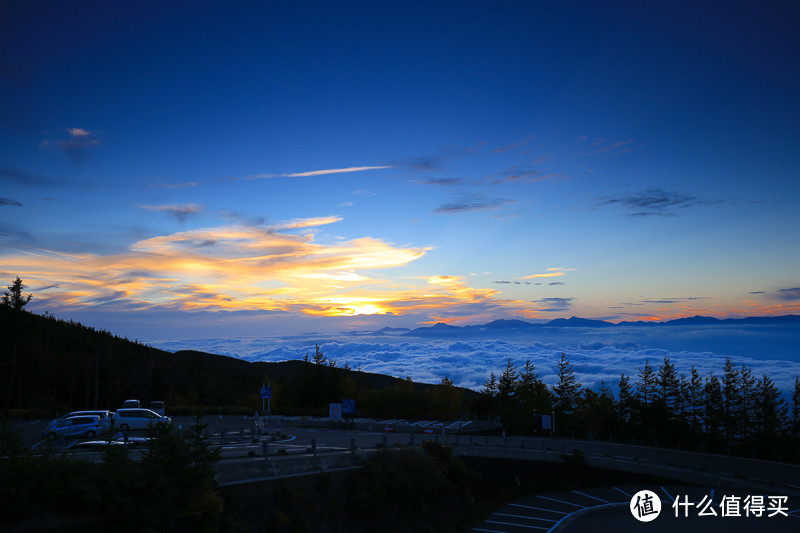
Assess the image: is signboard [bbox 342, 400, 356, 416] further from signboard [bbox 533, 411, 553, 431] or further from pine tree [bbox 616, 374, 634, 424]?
pine tree [bbox 616, 374, 634, 424]

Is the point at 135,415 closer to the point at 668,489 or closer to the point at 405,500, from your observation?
the point at 405,500

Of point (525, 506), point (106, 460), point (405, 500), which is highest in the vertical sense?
point (106, 460)

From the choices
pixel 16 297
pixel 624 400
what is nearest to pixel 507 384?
pixel 624 400

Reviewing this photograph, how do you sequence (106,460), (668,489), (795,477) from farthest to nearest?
(795,477), (668,489), (106,460)

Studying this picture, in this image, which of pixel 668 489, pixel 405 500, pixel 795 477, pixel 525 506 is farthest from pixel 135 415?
pixel 795 477

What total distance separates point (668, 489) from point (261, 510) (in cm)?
2299

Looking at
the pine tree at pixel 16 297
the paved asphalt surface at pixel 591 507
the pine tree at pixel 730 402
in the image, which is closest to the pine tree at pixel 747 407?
the pine tree at pixel 730 402

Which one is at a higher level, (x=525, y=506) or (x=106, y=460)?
(x=106, y=460)

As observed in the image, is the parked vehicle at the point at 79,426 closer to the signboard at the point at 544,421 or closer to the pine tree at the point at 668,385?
the signboard at the point at 544,421

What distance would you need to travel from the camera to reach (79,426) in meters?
29.4

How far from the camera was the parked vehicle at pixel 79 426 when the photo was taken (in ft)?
95.0

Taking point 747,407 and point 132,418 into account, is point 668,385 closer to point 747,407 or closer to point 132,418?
point 747,407

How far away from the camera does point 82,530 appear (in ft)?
46.4

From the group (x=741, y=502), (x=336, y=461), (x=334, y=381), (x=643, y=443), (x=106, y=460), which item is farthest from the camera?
(x=334, y=381)
